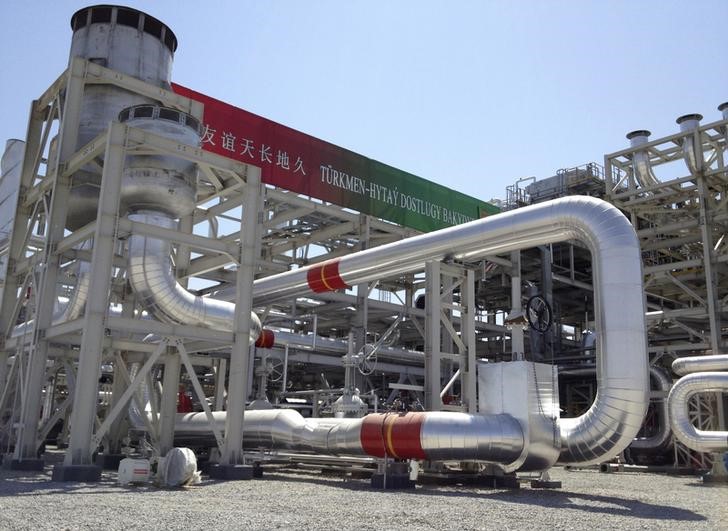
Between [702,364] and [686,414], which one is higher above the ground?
[702,364]

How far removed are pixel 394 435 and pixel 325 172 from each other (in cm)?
1421

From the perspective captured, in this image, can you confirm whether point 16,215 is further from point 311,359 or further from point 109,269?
point 311,359

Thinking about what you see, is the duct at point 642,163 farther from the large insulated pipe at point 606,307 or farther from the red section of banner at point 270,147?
the large insulated pipe at point 606,307

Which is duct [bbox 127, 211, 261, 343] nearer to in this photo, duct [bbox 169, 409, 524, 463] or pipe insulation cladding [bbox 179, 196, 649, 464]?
duct [bbox 169, 409, 524, 463]

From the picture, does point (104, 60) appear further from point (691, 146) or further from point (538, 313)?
point (691, 146)

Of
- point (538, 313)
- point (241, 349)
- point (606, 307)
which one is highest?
point (538, 313)

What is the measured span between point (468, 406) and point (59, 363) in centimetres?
1081

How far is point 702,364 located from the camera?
18141 mm

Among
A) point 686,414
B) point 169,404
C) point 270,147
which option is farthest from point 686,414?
point 270,147

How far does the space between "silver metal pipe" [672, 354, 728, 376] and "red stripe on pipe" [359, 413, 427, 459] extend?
1004 cm

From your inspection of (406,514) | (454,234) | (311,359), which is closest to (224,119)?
(311,359)

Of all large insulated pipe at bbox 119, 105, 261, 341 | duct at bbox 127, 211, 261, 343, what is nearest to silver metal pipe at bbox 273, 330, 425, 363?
duct at bbox 127, 211, 261, 343

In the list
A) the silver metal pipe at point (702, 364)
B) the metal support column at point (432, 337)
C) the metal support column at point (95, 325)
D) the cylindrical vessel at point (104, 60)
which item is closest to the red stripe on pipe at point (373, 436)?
the metal support column at point (432, 337)

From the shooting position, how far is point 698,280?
2716 cm
